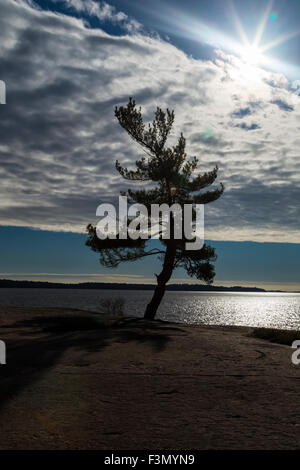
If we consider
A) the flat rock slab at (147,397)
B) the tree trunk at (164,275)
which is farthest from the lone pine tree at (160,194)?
the flat rock slab at (147,397)

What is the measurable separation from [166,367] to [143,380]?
89 cm

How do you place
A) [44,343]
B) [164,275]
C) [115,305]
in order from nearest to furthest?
[44,343]
[164,275]
[115,305]

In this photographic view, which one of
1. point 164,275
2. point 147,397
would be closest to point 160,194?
point 164,275

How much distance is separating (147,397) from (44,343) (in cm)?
434

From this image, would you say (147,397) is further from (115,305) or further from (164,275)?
(115,305)

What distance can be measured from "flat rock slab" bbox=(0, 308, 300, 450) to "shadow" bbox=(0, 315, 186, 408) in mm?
38

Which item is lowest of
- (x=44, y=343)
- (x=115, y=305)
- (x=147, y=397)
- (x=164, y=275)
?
(x=115, y=305)

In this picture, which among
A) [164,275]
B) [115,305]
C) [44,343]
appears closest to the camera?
[44,343]

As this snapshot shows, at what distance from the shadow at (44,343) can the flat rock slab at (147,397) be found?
0.04 meters

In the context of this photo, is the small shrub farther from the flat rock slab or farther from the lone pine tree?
the flat rock slab

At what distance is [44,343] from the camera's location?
8164 mm

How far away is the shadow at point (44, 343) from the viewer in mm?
5422
